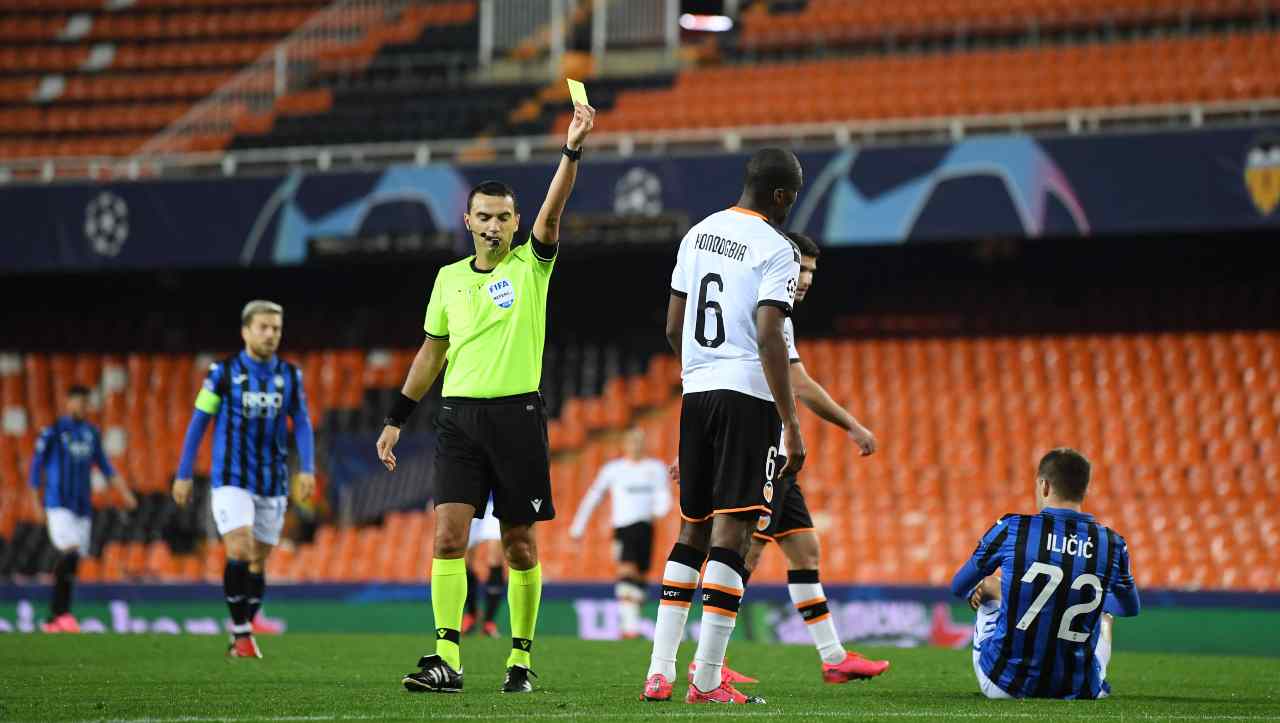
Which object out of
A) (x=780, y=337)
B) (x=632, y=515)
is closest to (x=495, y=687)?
(x=780, y=337)

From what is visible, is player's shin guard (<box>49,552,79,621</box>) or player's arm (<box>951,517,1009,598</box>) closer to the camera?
player's arm (<box>951,517,1009,598</box>)

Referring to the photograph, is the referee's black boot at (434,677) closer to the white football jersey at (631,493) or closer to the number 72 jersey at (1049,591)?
the number 72 jersey at (1049,591)

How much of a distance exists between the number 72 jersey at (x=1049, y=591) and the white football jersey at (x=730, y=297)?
123cm

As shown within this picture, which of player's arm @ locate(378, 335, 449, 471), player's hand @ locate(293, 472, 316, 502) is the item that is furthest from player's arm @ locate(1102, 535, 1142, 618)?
player's hand @ locate(293, 472, 316, 502)

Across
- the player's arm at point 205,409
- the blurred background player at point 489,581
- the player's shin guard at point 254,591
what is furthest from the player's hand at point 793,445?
the blurred background player at point 489,581

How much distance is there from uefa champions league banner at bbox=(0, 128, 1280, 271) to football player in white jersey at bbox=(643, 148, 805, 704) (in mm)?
12141

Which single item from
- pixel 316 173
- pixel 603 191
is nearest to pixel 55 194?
pixel 316 173

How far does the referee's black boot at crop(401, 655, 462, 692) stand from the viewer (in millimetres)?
6727

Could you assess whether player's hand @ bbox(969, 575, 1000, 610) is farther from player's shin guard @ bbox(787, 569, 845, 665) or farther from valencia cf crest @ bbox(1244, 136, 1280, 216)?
valencia cf crest @ bbox(1244, 136, 1280, 216)

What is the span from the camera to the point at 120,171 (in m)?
21.8

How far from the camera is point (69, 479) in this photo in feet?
47.4

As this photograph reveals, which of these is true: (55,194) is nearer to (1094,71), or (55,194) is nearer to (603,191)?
(603,191)

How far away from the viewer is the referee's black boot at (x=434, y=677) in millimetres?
6727

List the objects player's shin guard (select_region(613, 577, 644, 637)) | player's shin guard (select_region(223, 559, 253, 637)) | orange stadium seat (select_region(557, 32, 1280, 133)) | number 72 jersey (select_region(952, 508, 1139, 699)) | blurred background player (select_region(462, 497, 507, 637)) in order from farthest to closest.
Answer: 1. orange stadium seat (select_region(557, 32, 1280, 133))
2. player's shin guard (select_region(613, 577, 644, 637))
3. blurred background player (select_region(462, 497, 507, 637))
4. player's shin guard (select_region(223, 559, 253, 637))
5. number 72 jersey (select_region(952, 508, 1139, 699))
